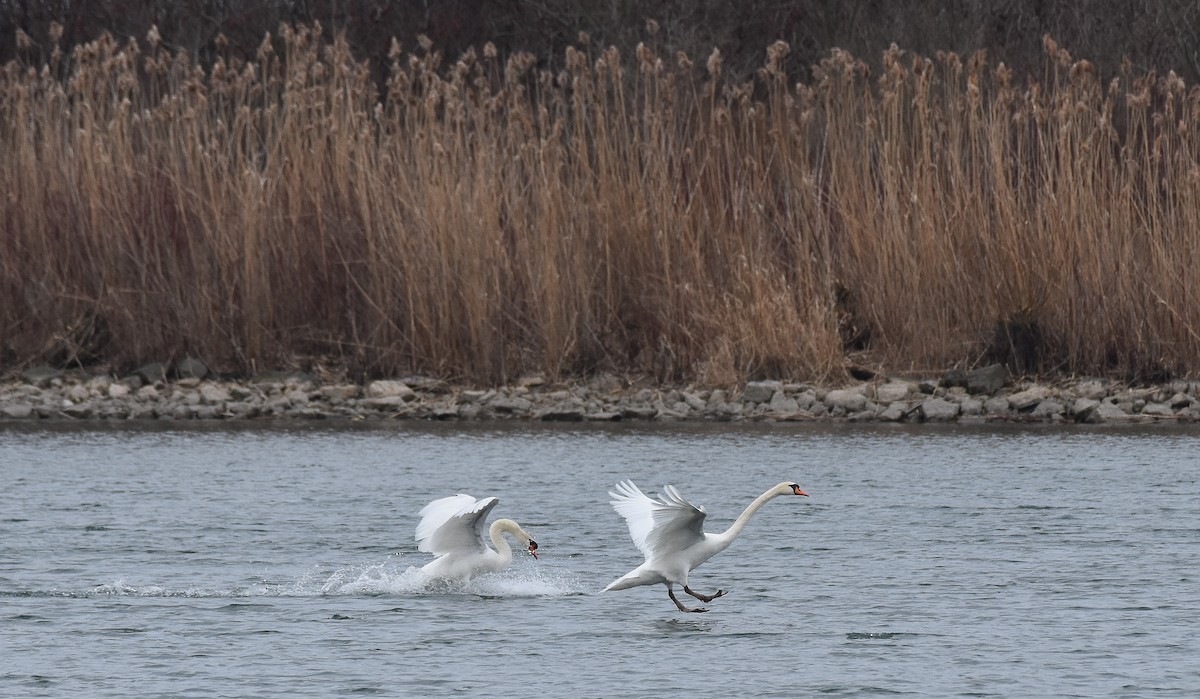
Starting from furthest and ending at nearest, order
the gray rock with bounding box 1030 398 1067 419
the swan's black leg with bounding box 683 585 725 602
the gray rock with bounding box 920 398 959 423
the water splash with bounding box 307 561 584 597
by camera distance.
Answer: the gray rock with bounding box 920 398 959 423, the gray rock with bounding box 1030 398 1067 419, the water splash with bounding box 307 561 584 597, the swan's black leg with bounding box 683 585 725 602

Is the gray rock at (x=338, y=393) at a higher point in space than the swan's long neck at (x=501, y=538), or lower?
higher

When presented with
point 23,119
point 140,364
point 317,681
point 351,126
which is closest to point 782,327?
point 351,126

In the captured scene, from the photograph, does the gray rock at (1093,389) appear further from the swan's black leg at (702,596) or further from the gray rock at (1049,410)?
the swan's black leg at (702,596)

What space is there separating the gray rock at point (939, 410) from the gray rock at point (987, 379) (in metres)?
0.40

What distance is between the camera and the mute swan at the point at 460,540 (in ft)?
31.9

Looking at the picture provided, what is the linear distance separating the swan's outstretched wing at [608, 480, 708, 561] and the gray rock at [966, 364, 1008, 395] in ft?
25.4

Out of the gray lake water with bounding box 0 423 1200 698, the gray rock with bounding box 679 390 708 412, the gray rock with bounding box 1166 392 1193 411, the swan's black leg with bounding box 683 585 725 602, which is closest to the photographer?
the gray lake water with bounding box 0 423 1200 698

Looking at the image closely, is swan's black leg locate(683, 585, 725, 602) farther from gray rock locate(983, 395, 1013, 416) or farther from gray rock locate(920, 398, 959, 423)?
gray rock locate(983, 395, 1013, 416)

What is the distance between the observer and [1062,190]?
632 inches

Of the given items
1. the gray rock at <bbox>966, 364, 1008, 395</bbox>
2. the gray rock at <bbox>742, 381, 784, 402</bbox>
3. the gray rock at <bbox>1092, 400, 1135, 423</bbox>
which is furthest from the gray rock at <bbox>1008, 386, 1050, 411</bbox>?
the gray rock at <bbox>742, 381, 784, 402</bbox>

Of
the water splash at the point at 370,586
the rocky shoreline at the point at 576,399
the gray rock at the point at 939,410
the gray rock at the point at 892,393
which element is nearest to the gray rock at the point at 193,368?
the rocky shoreline at the point at 576,399

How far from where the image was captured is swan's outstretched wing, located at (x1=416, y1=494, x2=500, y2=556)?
962cm

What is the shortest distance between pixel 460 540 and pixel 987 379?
7795 mm

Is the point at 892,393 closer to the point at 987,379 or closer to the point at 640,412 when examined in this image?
the point at 987,379
